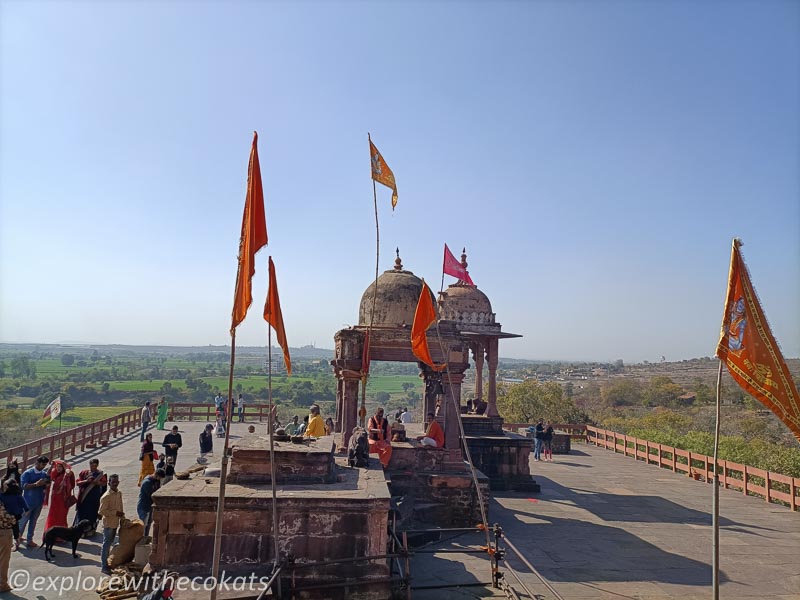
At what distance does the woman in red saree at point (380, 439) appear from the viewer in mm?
10602

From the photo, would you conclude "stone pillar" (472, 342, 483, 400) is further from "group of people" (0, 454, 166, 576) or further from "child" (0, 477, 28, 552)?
"child" (0, 477, 28, 552)

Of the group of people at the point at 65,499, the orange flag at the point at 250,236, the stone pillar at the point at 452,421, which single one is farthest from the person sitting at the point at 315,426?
the orange flag at the point at 250,236

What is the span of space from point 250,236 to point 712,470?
16.8 m

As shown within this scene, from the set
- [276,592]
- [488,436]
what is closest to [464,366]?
[488,436]

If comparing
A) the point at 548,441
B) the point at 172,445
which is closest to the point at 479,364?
the point at 548,441

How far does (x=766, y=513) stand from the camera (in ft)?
42.6

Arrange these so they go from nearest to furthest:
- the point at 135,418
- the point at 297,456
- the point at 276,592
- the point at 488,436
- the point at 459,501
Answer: the point at 276,592 → the point at 297,456 → the point at 459,501 → the point at 488,436 → the point at 135,418

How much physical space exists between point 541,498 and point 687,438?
11.8m

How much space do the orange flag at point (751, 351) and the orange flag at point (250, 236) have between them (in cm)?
447

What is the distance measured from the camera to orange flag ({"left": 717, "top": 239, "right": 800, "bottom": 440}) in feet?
16.0

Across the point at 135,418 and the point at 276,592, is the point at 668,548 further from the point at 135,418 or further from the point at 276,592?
the point at 135,418

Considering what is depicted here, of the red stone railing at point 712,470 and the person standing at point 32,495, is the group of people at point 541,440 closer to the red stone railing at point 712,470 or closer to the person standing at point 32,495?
the red stone railing at point 712,470

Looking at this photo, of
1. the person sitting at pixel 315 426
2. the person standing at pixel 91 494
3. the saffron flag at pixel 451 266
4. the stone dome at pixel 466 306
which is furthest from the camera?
the stone dome at pixel 466 306

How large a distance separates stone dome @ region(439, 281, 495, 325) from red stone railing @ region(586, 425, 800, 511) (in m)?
7.79
